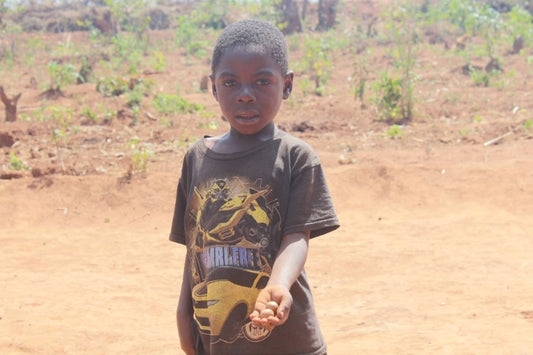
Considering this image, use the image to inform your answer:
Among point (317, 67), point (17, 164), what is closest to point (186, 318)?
point (17, 164)

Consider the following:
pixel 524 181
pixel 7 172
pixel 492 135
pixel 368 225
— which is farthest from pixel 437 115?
pixel 7 172

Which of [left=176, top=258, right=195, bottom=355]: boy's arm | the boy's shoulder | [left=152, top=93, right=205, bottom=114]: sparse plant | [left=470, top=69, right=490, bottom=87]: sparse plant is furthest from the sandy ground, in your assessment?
[left=470, top=69, right=490, bottom=87]: sparse plant

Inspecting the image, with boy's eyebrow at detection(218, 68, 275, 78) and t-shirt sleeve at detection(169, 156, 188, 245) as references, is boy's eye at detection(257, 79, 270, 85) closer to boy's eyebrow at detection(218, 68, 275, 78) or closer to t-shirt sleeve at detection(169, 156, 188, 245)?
boy's eyebrow at detection(218, 68, 275, 78)

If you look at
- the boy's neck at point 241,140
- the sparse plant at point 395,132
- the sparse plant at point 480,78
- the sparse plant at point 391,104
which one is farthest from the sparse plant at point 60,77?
the boy's neck at point 241,140

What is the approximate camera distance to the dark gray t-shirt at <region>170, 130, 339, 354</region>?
1.83 metres

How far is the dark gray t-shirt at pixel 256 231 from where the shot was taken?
5.99 ft

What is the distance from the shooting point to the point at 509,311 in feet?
13.6

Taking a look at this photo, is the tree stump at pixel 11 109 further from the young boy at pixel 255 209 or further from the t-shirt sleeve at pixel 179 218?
the young boy at pixel 255 209

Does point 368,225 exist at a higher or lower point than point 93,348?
lower

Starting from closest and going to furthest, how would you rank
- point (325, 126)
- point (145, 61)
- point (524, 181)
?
point (524, 181)
point (325, 126)
point (145, 61)

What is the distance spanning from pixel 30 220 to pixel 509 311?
178 inches

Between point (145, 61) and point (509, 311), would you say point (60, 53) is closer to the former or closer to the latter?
point (145, 61)

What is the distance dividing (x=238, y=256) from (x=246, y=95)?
16.7 inches

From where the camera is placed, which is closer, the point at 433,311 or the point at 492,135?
the point at 433,311
